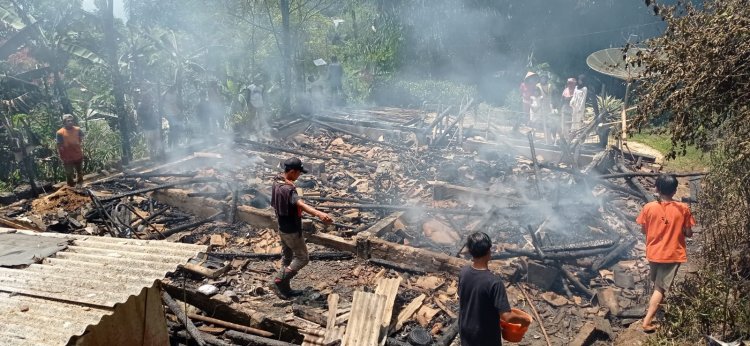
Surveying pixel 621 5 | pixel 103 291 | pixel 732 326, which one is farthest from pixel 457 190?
pixel 621 5

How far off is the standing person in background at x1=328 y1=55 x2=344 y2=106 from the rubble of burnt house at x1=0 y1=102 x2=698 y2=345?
6979 millimetres

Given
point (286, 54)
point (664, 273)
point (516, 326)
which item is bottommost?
point (664, 273)

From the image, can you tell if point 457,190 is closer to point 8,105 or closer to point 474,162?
point 474,162

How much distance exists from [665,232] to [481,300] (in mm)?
2951

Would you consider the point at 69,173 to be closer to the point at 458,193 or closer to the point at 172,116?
the point at 172,116

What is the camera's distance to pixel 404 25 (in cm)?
2609

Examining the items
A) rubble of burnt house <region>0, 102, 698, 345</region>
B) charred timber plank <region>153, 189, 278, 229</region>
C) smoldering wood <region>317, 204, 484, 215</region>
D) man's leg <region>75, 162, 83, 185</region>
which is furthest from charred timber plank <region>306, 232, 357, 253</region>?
man's leg <region>75, 162, 83, 185</region>

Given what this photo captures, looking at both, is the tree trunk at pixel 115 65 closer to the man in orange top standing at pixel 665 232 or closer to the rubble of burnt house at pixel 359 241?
the rubble of burnt house at pixel 359 241

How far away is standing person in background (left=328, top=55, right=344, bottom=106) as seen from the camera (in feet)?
68.8

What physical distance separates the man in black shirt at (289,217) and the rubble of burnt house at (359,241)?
419mm

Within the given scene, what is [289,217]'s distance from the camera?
6.53m

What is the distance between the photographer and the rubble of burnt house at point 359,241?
18.5 feet

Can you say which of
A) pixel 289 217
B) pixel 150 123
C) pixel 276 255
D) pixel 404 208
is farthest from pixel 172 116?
pixel 289 217

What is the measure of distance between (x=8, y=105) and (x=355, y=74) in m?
14.6
